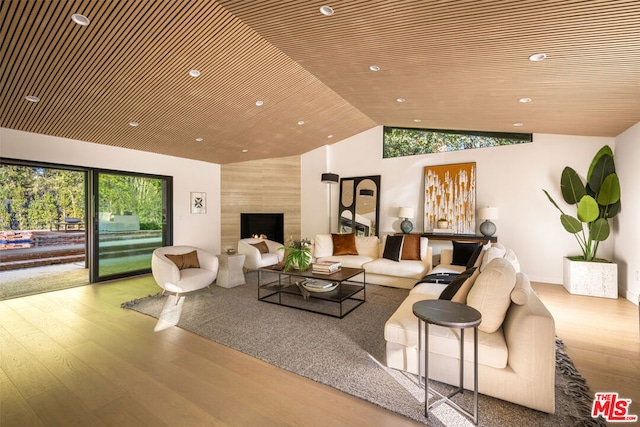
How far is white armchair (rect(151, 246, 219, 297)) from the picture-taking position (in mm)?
4020

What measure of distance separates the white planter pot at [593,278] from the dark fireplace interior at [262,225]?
5.90 metres

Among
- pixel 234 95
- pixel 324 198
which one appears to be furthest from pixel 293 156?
pixel 234 95

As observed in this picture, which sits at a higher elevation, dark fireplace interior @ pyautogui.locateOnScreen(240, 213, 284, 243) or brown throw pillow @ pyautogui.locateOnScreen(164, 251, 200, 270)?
dark fireplace interior @ pyautogui.locateOnScreen(240, 213, 284, 243)

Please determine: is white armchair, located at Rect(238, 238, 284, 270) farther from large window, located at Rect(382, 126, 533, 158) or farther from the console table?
large window, located at Rect(382, 126, 533, 158)

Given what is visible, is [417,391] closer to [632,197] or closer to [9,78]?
[632,197]

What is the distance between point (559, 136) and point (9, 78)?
303 inches

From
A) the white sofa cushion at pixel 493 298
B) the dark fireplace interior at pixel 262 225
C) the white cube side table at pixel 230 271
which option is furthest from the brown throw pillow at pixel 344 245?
the white sofa cushion at pixel 493 298

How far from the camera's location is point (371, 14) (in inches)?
90.2

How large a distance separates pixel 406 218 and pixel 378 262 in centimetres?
169

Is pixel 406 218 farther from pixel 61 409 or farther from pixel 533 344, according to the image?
pixel 61 409

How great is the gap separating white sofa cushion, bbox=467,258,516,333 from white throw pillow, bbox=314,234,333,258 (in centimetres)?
364

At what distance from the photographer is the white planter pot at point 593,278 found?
4246mm

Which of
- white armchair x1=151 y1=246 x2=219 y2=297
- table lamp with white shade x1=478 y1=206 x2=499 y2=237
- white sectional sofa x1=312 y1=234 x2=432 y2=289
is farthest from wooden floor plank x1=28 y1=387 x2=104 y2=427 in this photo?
table lamp with white shade x1=478 y1=206 x2=499 y2=237

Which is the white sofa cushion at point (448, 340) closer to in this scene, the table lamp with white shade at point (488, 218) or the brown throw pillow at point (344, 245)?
the brown throw pillow at point (344, 245)
